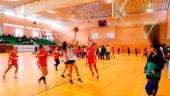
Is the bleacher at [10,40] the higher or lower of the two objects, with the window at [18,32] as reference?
lower

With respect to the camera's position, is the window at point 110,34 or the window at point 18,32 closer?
the window at point 18,32

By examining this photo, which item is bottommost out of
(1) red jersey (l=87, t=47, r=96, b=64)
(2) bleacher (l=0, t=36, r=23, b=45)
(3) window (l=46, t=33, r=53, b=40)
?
(1) red jersey (l=87, t=47, r=96, b=64)

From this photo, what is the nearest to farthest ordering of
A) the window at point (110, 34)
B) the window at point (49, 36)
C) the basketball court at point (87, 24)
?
the basketball court at point (87, 24), the window at point (110, 34), the window at point (49, 36)

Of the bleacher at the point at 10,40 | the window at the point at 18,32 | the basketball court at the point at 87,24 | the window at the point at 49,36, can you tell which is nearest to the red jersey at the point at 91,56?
the basketball court at the point at 87,24

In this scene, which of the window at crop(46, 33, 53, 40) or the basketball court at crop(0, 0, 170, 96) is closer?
the basketball court at crop(0, 0, 170, 96)

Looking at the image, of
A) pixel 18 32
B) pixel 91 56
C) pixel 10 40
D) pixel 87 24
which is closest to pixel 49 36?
pixel 18 32

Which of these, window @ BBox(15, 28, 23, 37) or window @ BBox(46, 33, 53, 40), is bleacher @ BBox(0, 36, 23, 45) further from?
window @ BBox(46, 33, 53, 40)

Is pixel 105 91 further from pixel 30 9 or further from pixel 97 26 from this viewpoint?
pixel 97 26

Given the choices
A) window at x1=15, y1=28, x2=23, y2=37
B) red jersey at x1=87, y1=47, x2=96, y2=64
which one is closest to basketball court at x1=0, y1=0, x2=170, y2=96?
window at x1=15, y1=28, x2=23, y2=37

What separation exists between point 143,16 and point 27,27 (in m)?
22.0

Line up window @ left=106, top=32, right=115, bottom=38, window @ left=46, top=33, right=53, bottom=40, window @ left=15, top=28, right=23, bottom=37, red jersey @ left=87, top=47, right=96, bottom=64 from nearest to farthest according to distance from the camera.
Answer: red jersey @ left=87, top=47, right=96, bottom=64 < window @ left=15, top=28, right=23, bottom=37 < window @ left=106, top=32, right=115, bottom=38 < window @ left=46, top=33, right=53, bottom=40

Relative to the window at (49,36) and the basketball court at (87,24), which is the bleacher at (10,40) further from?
the window at (49,36)

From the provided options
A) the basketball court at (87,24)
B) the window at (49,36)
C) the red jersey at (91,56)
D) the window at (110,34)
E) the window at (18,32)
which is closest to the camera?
the red jersey at (91,56)

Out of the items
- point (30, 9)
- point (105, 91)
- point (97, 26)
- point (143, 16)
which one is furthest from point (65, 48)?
point (97, 26)
